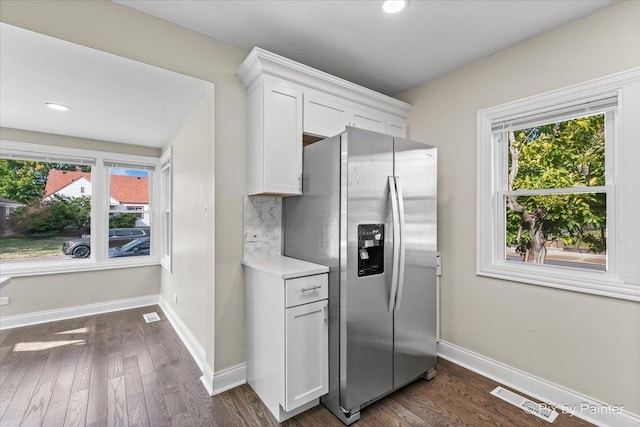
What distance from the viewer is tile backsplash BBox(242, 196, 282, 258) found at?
7.74 ft

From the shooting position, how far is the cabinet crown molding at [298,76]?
2061mm

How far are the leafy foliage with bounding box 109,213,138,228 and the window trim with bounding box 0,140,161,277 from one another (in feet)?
0.30

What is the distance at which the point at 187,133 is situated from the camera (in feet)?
10.1

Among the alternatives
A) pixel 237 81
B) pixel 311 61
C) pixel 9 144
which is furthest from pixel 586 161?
pixel 9 144

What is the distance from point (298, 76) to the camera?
2234 mm

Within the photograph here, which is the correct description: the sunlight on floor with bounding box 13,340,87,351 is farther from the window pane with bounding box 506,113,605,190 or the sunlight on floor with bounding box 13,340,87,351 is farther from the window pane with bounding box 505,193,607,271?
the window pane with bounding box 506,113,605,190

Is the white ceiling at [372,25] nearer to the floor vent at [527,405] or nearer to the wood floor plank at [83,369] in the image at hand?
the floor vent at [527,405]

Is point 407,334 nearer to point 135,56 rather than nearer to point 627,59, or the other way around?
point 627,59

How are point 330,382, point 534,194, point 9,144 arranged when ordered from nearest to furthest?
point 330,382
point 534,194
point 9,144

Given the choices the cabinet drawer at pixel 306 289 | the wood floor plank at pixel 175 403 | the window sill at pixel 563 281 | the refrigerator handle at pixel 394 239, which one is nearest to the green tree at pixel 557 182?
the window sill at pixel 563 281

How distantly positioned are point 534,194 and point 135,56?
10.1 ft

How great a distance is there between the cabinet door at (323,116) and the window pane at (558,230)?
1.58m

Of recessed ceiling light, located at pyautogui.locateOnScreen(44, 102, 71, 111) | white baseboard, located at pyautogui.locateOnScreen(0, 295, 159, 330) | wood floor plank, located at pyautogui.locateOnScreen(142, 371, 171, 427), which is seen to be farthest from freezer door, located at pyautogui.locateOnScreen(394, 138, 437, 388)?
white baseboard, located at pyautogui.locateOnScreen(0, 295, 159, 330)

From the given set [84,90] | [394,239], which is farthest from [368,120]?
[84,90]
